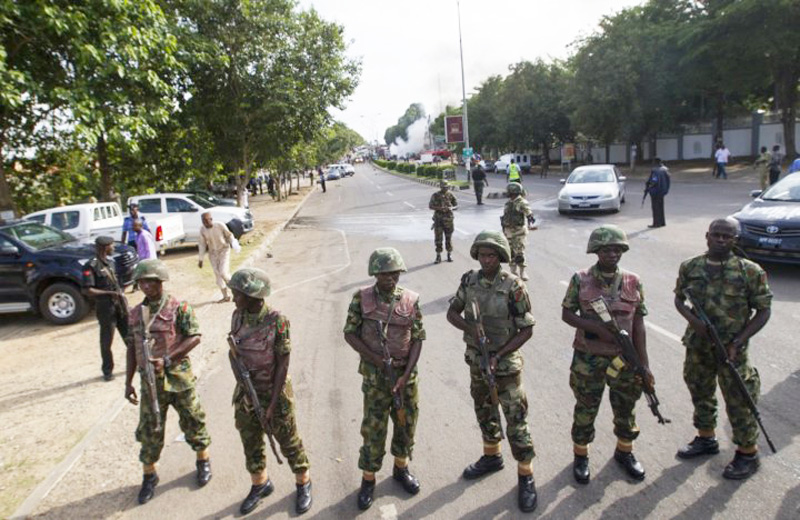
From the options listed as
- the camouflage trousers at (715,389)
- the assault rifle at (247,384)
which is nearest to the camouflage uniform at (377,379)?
the assault rifle at (247,384)

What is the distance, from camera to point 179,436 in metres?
4.53

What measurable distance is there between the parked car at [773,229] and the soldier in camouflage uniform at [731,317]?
471 cm

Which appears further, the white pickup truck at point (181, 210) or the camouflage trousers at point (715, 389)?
the white pickup truck at point (181, 210)

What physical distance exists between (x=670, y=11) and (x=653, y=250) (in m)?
29.1

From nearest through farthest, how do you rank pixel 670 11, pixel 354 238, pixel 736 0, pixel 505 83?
pixel 354 238, pixel 736 0, pixel 670 11, pixel 505 83

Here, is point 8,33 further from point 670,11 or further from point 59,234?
point 670,11

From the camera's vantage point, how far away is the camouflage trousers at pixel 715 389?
11.1 feet

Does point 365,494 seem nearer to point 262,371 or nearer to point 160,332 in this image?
point 262,371

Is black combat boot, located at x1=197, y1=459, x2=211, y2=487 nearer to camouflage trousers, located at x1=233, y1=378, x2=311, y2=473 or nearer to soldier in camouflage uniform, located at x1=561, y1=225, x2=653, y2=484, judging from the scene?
camouflage trousers, located at x1=233, y1=378, x2=311, y2=473

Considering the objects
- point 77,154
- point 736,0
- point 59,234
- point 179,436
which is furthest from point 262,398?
point 736,0

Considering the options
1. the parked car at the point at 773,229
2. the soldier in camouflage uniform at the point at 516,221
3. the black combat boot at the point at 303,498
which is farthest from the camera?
the soldier in camouflage uniform at the point at 516,221

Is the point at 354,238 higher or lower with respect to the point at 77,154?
lower

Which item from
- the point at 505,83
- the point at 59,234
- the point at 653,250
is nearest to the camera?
the point at 59,234

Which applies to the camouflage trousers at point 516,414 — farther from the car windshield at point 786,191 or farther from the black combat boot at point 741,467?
the car windshield at point 786,191
